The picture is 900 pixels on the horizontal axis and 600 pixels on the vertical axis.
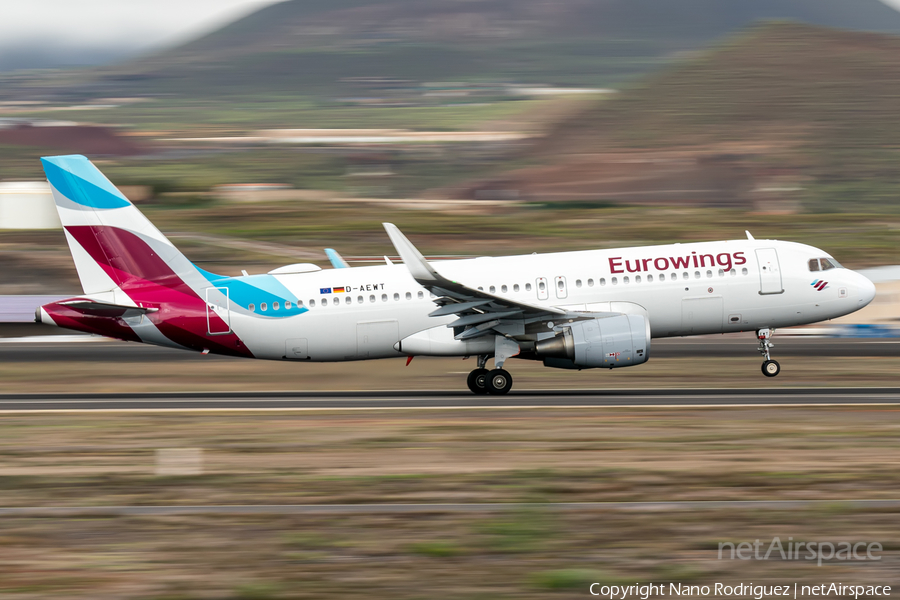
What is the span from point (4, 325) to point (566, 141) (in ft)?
294

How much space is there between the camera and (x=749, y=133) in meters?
114

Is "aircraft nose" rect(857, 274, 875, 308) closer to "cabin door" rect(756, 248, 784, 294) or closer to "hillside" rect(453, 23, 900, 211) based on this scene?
"cabin door" rect(756, 248, 784, 294)

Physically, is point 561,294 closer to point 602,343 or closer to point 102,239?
point 602,343

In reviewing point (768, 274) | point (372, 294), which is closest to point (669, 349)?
point (768, 274)

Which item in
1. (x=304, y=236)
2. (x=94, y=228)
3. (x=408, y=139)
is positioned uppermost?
(x=408, y=139)

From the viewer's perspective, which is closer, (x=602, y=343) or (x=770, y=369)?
(x=602, y=343)

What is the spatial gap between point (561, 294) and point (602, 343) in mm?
2178

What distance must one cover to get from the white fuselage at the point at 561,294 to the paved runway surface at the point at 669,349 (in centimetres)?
862

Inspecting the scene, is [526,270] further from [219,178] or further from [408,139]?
[408,139]

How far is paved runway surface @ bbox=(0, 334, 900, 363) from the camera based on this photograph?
3691 centimetres

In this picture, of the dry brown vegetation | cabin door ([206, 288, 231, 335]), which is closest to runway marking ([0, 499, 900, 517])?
the dry brown vegetation

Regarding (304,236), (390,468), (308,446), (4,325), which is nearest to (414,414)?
(308,446)

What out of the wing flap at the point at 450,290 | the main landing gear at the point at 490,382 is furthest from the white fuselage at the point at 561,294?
the main landing gear at the point at 490,382

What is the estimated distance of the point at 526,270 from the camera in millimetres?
27688
